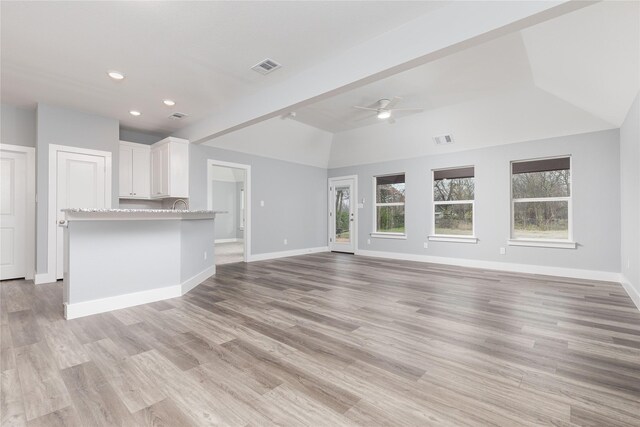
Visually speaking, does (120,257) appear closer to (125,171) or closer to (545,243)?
(125,171)

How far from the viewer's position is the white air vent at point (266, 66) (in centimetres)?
326

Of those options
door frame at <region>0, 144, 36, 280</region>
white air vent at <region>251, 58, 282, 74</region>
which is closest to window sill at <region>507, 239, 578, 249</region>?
white air vent at <region>251, 58, 282, 74</region>

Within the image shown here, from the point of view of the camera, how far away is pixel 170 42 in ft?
9.50

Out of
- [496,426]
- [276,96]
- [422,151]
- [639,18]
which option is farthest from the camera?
[422,151]

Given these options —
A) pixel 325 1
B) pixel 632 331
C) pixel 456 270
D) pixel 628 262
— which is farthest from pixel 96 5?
pixel 628 262

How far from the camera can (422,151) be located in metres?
6.38

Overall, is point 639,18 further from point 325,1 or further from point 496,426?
point 496,426

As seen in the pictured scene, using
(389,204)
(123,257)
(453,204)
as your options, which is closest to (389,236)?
(389,204)

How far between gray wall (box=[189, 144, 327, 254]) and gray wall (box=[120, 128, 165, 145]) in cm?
128

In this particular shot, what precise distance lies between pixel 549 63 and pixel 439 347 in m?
3.44

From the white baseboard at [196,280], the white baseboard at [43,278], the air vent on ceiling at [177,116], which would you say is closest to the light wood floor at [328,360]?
the white baseboard at [196,280]

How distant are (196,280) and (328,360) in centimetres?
278

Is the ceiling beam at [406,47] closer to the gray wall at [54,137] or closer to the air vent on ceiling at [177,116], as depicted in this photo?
the air vent on ceiling at [177,116]

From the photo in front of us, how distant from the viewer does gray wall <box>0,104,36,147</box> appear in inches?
178
